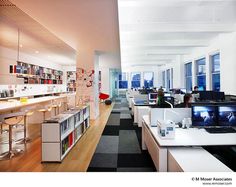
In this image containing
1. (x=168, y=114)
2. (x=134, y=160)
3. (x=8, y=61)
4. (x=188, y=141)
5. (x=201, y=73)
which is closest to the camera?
(x=188, y=141)

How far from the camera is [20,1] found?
2.78m

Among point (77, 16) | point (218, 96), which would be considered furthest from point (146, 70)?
point (77, 16)

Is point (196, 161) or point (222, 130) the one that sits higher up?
point (222, 130)

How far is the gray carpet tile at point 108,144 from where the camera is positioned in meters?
3.70

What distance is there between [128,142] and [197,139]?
90.0 inches

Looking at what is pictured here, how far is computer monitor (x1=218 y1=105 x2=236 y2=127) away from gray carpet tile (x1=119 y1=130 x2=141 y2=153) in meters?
1.74

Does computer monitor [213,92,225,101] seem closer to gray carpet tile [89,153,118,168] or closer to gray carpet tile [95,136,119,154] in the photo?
gray carpet tile [95,136,119,154]

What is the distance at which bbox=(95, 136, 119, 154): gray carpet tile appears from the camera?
12.1 feet

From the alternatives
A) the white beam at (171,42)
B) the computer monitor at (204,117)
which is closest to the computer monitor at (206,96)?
the computer monitor at (204,117)

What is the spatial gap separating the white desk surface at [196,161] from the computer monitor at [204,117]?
25.6 inches

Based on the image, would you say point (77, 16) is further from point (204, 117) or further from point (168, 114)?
point (204, 117)

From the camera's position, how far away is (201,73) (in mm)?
8258
